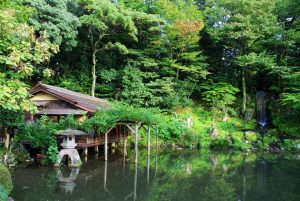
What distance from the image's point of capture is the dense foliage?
83.4 feet

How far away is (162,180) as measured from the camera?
1284cm

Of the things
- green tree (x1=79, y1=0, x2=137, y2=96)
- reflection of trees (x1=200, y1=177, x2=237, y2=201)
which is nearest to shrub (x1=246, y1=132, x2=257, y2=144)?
green tree (x1=79, y1=0, x2=137, y2=96)

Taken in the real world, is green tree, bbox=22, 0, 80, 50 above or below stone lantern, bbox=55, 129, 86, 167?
above

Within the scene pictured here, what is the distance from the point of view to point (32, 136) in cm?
1543

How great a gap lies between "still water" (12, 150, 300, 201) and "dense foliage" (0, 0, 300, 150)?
7.60 m

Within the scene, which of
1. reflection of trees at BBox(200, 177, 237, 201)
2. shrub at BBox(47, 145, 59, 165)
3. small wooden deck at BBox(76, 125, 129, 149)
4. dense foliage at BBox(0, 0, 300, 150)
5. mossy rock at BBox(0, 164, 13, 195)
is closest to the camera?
mossy rock at BBox(0, 164, 13, 195)

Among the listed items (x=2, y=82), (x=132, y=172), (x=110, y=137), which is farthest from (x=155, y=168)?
(x=2, y=82)

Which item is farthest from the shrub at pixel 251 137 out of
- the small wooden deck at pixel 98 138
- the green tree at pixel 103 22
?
the green tree at pixel 103 22

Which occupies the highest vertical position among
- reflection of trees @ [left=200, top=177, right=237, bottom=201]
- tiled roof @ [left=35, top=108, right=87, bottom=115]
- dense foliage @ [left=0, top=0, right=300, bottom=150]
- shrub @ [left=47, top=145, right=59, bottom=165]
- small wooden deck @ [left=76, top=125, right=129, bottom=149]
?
dense foliage @ [left=0, top=0, right=300, bottom=150]

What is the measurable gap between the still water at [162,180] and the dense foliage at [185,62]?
760 centimetres

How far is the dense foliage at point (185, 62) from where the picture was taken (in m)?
25.4

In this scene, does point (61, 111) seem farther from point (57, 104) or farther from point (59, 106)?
point (57, 104)

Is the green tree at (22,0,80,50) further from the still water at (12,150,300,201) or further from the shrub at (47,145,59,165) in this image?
the shrub at (47,145,59,165)

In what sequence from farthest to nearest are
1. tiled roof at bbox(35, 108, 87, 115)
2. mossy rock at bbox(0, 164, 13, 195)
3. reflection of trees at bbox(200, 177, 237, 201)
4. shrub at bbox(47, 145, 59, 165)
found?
tiled roof at bbox(35, 108, 87, 115) < shrub at bbox(47, 145, 59, 165) < reflection of trees at bbox(200, 177, 237, 201) < mossy rock at bbox(0, 164, 13, 195)
